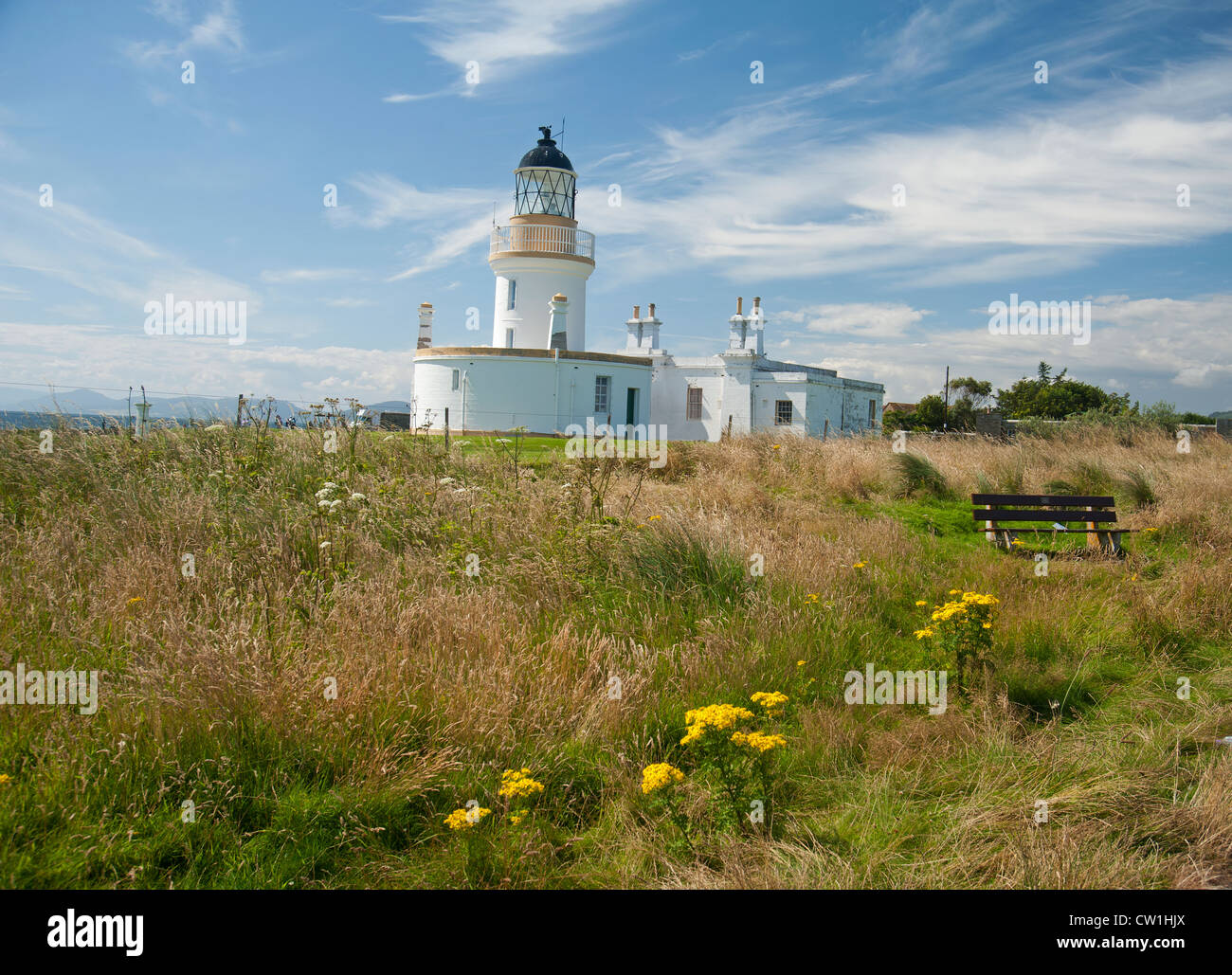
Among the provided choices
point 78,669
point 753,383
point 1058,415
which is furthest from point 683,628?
point 1058,415

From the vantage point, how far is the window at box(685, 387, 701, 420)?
1289 inches

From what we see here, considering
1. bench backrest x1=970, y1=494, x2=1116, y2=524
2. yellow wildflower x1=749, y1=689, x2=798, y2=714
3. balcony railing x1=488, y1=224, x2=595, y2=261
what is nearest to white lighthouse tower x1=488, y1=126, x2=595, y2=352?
balcony railing x1=488, y1=224, x2=595, y2=261

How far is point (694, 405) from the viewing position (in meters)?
32.8

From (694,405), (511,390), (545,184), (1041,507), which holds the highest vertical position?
(545,184)

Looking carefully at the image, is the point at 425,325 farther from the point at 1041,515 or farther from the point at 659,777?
the point at 659,777

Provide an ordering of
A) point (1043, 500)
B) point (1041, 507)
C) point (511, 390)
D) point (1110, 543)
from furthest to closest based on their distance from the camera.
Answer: point (511, 390) → point (1041, 507) → point (1043, 500) → point (1110, 543)

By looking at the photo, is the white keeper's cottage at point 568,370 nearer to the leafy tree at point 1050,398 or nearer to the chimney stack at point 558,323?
the chimney stack at point 558,323

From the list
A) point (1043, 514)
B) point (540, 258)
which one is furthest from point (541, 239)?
point (1043, 514)

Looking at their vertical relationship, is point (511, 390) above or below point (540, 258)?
below

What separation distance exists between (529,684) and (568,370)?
23.7 m

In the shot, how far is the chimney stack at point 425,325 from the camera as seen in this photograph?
3241cm

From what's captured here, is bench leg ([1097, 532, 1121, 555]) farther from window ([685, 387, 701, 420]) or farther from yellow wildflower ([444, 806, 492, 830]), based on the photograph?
window ([685, 387, 701, 420])

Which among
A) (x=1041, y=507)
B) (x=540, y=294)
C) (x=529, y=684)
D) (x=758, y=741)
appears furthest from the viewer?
(x=540, y=294)

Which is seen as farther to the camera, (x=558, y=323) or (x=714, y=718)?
(x=558, y=323)
